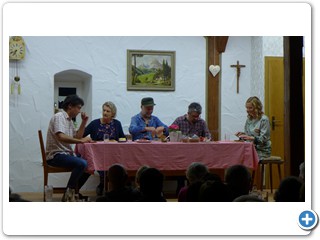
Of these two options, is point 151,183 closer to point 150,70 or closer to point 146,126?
point 146,126

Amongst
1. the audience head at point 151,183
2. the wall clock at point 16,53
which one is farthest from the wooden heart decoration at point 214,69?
the audience head at point 151,183

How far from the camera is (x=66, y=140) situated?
4.07m

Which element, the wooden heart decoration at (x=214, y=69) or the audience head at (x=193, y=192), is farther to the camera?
the wooden heart decoration at (x=214, y=69)

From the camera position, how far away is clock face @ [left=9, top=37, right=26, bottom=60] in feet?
17.5

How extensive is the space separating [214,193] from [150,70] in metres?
3.46

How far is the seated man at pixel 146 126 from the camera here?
4.86 m

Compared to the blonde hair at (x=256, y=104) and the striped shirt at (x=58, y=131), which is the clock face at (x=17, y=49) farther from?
the blonde hair at (x=256, y=104)

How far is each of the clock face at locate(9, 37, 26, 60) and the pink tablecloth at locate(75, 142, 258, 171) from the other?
1.49 meters

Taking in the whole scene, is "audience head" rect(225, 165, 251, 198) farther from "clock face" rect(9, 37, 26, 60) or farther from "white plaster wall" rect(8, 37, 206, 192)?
"clock face" rect(9, 37, 26, 60)

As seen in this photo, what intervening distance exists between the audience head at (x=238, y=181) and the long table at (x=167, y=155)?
1.42m
